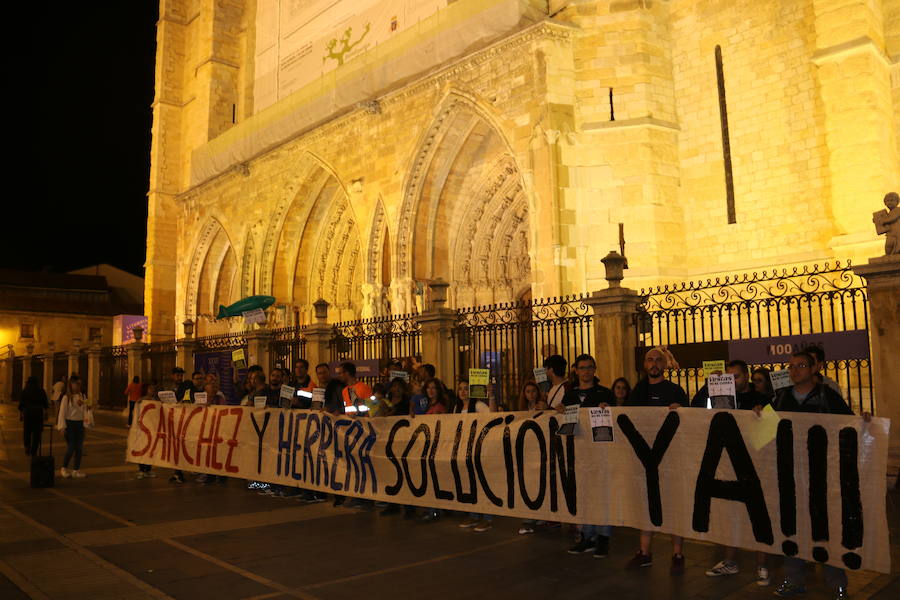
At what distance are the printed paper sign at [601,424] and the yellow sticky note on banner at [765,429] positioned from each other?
40.0 inches

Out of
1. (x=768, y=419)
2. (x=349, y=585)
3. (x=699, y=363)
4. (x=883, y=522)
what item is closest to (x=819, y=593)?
(x=883, y=522)

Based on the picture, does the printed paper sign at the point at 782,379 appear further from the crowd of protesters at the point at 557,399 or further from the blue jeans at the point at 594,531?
the blue jeans at the point at 594,531

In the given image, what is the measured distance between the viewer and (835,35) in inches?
479

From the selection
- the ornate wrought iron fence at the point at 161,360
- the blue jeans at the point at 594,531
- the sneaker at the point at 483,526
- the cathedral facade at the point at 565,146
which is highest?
the cathedral facade at the point at 565,146

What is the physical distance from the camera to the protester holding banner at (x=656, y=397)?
16.2 ft

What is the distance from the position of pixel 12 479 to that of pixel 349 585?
24.1ft

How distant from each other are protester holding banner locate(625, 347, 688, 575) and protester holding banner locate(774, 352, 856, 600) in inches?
26.7

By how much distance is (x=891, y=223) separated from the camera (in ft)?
23.9

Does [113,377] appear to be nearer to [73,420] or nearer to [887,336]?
[73,420]

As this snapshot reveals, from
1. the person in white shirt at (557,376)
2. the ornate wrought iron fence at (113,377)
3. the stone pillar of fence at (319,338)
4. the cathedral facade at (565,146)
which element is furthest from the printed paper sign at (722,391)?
the ornate wrought iron fence at (113,377)

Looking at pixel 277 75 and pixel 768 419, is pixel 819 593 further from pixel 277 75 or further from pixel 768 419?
pixel 277 75

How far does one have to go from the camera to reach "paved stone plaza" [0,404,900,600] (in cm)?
450

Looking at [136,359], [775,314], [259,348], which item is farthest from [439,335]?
[136,359]

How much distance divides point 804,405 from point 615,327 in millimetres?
4893
